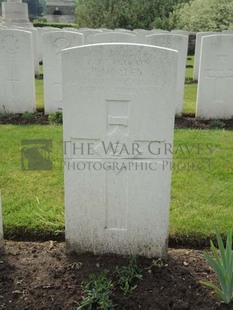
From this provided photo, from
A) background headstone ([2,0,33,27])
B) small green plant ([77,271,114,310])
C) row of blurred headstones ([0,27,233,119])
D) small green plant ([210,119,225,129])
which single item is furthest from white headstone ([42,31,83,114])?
background headstone ([2,0,33,27])

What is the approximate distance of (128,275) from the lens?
2.39m

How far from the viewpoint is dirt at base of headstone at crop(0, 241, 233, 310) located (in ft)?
7.25

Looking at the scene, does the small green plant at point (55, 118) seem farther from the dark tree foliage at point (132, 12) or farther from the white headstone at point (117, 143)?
the dark tree foliage at point (132, 12)

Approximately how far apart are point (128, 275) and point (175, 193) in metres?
1.36

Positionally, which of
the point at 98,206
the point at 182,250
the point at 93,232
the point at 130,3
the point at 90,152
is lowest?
the point at 182,250

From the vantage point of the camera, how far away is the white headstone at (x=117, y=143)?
90.4 inches

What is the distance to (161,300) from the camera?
2230 millimetres

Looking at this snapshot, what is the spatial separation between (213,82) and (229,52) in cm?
51

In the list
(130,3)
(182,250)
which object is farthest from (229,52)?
(130,3)

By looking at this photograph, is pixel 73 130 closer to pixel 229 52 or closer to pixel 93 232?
pixel 93 232

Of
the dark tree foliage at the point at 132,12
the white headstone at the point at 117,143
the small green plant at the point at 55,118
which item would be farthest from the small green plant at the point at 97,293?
the dark tree foliage at the point at 132,12

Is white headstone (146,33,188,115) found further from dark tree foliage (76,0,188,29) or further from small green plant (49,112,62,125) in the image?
dark tree foliage (76,0,188,29)

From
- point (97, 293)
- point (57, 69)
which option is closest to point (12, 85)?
point (57, 69)

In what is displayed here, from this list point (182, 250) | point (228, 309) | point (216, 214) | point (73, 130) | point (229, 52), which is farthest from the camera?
point (229, 52)
